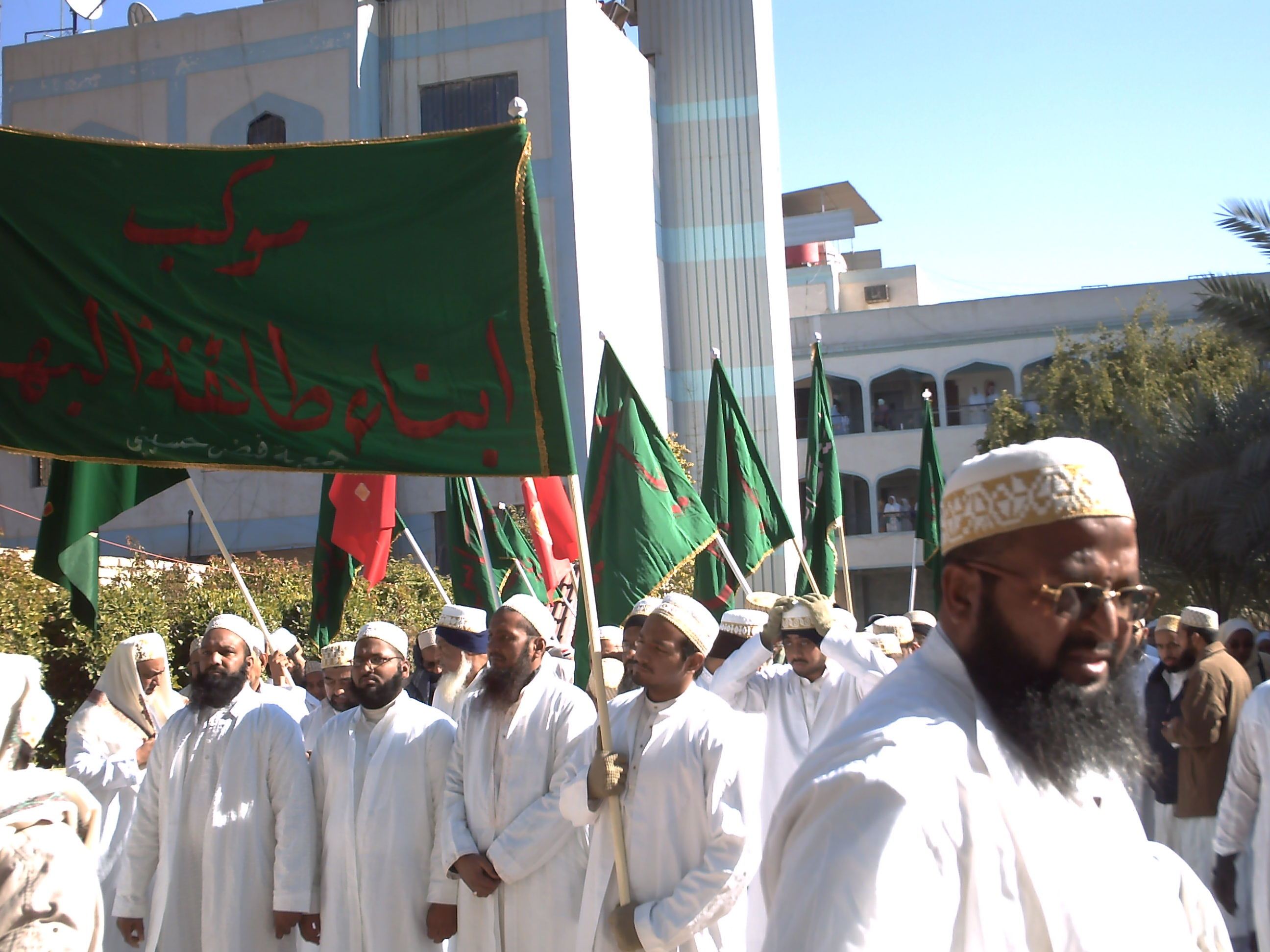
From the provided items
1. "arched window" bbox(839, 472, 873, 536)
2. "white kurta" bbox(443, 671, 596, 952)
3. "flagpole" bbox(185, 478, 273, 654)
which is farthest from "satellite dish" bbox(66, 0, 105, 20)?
"white kurta" bbox(443, 671, 596, 952)

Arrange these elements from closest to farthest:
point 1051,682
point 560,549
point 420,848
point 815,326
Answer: point 1051,682 → point 420,848 → point 560,549 → point 815,326

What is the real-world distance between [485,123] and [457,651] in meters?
18.4

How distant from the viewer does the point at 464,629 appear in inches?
290

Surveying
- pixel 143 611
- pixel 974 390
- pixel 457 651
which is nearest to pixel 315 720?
pixel 457 651

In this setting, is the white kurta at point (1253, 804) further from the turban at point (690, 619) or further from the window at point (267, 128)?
the window at point (267, 128)

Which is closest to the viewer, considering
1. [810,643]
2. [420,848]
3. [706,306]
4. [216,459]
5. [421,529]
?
[216,459]

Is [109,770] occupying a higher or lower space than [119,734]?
lower

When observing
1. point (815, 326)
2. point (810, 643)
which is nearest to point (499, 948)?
point (810, 643)

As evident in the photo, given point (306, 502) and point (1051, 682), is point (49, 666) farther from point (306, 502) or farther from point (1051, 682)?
point (306, 502)

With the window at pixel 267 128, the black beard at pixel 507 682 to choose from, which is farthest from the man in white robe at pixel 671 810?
the window at pixel 267 128

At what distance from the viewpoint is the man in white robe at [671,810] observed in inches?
161

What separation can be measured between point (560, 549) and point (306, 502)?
51.6 feet

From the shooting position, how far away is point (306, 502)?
923 inches

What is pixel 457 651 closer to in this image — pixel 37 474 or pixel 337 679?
pixel 337 679
